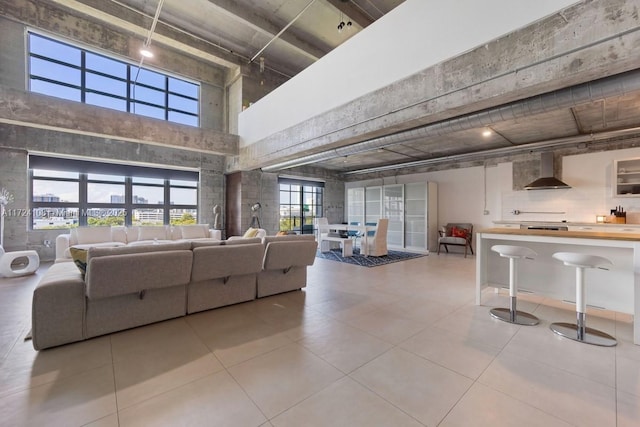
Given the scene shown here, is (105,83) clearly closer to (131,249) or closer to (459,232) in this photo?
(131,249)

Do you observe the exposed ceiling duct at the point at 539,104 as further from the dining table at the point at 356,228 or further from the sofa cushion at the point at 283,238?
the dining table at the point at 356,228

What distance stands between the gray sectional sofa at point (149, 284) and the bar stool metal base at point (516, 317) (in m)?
2.57

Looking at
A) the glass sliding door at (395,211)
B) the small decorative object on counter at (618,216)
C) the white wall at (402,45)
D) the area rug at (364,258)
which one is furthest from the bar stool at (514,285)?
the glass sliding door at (395,211)

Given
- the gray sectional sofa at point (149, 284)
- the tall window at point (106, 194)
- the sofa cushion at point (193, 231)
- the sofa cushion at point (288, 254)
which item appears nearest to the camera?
the gray sectional sofa at point (149, 284)

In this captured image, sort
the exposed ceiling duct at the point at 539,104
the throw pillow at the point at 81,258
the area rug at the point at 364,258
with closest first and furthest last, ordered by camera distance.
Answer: the exposed ceiling duct at the point at 539,104 → the throw pillow at the point at 81,258 → the area rug at the point at 364,258

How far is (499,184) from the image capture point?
7.10 m

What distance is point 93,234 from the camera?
227 inches

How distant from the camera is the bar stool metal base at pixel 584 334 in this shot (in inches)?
95.0

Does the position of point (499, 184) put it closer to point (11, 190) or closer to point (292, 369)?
point (292, 369)

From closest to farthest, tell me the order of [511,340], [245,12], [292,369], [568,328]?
1. [292,369]
2. [511,340]
3. [568,328]
4. [245,12]

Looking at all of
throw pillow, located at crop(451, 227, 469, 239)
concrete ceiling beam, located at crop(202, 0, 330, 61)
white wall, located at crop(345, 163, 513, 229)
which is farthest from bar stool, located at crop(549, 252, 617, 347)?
concrete ceiling beam, located at crop(202, 0, 330, 61)

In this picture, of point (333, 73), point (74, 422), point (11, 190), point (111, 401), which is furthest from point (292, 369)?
point (11, 190)

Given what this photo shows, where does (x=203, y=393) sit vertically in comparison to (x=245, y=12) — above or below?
below

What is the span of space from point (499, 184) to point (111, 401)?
8.43 m
